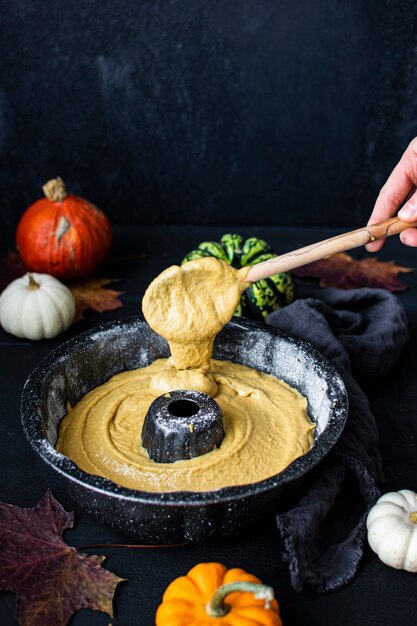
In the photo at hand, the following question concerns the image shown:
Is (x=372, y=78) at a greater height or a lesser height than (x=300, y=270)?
greater

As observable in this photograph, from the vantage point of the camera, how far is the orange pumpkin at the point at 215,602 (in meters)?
1.69

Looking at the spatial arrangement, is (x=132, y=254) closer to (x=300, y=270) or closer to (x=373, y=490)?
(x=300, y=270)

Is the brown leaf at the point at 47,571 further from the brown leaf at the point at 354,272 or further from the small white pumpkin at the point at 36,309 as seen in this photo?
the brown leaf at the point at 354,272

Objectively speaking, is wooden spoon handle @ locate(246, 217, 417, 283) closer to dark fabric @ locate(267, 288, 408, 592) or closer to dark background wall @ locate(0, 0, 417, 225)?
dark fabric @ locate(267, 288, 408, 592)

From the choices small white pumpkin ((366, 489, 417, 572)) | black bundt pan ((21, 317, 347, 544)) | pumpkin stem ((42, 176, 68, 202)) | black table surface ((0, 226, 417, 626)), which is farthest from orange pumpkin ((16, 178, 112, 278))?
small white pumpkin ((366, 489, 417, 572))

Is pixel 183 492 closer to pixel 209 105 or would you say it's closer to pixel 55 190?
pixel 55 190

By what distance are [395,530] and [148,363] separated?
110 centimetres

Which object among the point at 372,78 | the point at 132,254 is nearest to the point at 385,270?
the point at 372,78

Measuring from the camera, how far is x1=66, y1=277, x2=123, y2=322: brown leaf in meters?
3.36

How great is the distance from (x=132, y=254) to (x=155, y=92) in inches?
33.9

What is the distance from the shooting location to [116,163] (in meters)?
4.11

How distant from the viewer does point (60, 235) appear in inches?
135

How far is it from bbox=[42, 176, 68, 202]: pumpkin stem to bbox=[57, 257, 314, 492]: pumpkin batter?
121 cm

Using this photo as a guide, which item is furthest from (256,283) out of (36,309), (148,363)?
(36,309)
